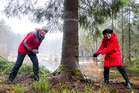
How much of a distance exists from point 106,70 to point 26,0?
386 centimetres

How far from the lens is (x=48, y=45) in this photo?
104312 mm

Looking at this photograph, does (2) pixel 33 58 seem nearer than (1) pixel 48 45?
Yes

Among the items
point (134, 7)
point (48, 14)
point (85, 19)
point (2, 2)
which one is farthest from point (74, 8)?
point (134, 7)

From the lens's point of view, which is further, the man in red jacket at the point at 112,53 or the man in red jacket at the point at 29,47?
the man in red jacket at the point at 29,47

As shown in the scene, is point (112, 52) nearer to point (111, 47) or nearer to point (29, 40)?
point (111, 47)

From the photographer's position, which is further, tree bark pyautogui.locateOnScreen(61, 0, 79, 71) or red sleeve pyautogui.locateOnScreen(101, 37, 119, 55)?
tree bark pyautogui.locateOnScreen(61, 0, 79, 71)

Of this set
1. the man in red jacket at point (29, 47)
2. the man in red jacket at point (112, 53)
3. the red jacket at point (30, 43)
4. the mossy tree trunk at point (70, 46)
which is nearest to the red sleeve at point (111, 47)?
the man in red jacket at point (112, 53)

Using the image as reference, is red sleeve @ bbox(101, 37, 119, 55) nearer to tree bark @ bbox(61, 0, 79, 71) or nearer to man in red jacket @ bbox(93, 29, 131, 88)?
man in red jacket @ bbox(93, 29, 131, 88)

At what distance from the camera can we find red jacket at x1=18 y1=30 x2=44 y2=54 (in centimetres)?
299

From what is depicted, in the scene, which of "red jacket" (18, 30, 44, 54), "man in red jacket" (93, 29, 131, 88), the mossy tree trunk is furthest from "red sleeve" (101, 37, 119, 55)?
"red jacket" (18, 30, 44, 54)

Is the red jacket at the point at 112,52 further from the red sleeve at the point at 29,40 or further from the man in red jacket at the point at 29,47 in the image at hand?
the red sleeve at the point at 29,40

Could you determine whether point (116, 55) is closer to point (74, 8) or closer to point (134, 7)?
point (74, 8)

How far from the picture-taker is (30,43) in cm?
312

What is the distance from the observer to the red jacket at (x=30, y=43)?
299 centimetres
